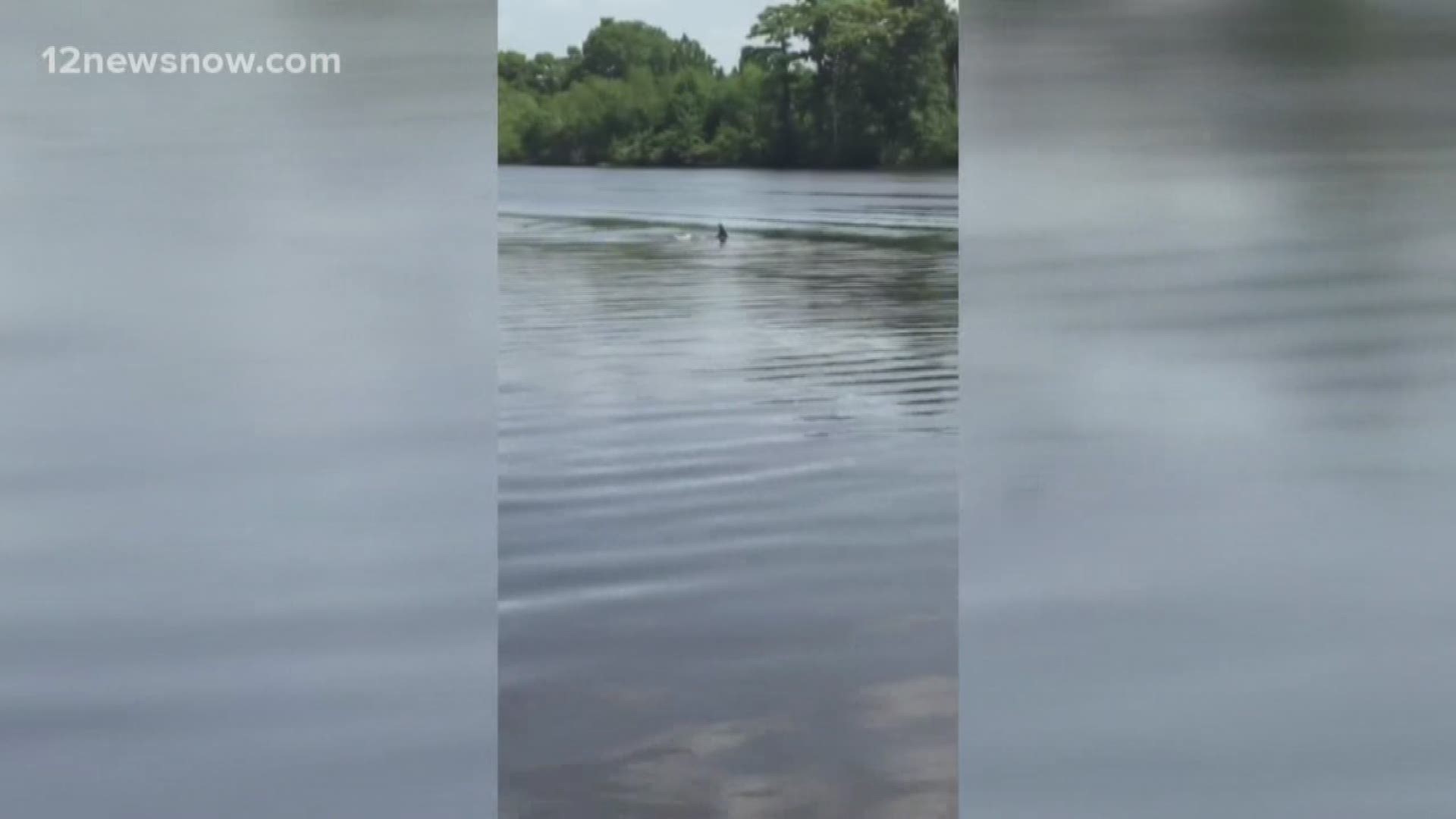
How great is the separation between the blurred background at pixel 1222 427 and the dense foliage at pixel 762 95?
159cm

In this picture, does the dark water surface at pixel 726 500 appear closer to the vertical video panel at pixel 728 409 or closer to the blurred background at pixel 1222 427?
the vertical video panel at pixel 728 409

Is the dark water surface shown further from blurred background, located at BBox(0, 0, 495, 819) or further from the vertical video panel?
blurred background, located at BBox(0, 0, 495, 819)

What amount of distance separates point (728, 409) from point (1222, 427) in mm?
3190

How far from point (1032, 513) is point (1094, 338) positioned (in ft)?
1.06

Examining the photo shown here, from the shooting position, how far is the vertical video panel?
4031 millimetres

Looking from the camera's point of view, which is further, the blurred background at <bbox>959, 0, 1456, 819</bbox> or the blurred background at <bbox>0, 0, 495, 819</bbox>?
the blurred background at <bbox>959, 0, 1456, 819</bbox>

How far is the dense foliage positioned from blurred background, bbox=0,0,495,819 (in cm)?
143

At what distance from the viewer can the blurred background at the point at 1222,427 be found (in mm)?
2977

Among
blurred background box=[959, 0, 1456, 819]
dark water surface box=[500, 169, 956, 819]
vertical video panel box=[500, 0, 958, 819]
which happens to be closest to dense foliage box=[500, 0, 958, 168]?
vertical video panel box=[500, 0, 958, 819]
